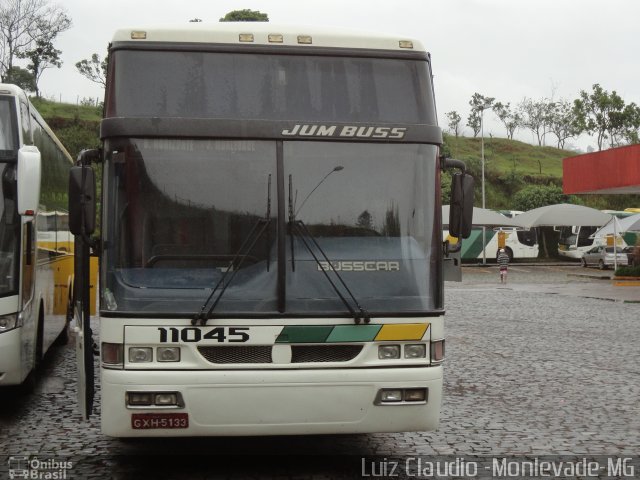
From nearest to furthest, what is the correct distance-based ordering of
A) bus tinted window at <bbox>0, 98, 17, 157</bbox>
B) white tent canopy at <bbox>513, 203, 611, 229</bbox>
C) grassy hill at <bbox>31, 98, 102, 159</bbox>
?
bus tinted window at <bbox>0, 98, 17, 157</bbox> < white tent canopy at <bbox>513, 203, 611, 229</bbox> < grassy hill at <bbox>31, 98, 102, 159</bbox>

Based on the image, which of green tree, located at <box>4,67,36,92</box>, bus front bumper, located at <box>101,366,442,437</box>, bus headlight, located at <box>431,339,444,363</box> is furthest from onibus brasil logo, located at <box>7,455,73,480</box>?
green tree, located at <box>4,67,36,92</box>

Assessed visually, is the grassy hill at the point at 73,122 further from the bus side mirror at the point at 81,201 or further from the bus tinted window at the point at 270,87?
the bus side mirror at the point at 81,201

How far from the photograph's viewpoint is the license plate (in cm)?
633

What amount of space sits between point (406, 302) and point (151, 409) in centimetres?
180

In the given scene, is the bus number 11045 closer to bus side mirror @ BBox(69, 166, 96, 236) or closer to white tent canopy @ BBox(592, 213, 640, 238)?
bus side mirror @ BBox(69, 166, 96, 236)

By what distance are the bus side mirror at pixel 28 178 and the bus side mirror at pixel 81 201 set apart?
1.71m

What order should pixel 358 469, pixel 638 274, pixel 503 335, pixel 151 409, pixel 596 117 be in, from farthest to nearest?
pixel 596 117, pixel 638 274, pixel 503 335, pixel 358 469, pixel 151 409

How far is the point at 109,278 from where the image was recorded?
21.4 ft

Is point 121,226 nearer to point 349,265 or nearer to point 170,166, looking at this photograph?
point 170,166

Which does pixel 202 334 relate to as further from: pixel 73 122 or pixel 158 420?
pixel 73 122

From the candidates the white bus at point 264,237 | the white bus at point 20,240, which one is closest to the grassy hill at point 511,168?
the white bus at point 20,240

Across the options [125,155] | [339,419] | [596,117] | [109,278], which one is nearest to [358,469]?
[339,419]

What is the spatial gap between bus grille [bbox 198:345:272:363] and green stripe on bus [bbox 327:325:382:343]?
427mm

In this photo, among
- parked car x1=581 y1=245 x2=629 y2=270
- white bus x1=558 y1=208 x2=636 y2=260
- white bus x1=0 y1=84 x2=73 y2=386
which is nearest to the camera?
white bus x1=0 y1=84 x2=73 y2=386
